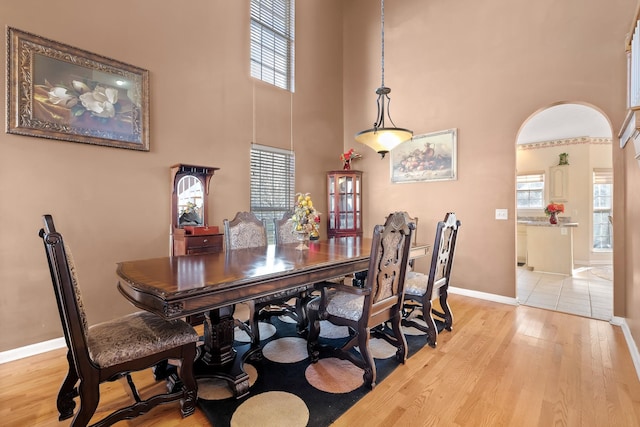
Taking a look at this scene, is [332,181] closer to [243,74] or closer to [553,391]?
[243,74]

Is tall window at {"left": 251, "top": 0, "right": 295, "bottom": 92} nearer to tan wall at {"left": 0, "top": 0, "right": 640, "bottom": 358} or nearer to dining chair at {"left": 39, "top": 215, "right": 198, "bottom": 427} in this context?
tan wall at {"left": 0, "top": 0, "right": 640, "bottom": 358}

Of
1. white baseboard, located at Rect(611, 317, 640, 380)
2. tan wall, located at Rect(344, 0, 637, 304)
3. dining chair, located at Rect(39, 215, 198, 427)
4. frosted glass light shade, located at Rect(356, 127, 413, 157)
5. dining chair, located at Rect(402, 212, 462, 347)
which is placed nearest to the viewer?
dining chair, located at Rect(39, 215, 198, 427)

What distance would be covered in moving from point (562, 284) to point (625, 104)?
2862mm

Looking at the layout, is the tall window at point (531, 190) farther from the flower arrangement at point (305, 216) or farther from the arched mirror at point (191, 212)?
the arched mirror at point (191, 212)

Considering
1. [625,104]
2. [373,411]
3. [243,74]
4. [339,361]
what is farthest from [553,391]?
[243,74]

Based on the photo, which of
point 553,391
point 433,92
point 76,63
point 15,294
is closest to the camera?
point 553,391

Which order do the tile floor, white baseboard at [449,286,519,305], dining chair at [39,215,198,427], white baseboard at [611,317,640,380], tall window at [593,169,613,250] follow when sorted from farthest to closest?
1. tall window at [593,169,613,250]
2. white baseboard at [449,286,519,305]
3. the tile floor
4. white baseboard at [611,317,640,380]
5. dining chair at [39,215,198,427]

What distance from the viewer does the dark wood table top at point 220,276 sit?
1.40 m

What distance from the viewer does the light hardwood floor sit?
1.71 m

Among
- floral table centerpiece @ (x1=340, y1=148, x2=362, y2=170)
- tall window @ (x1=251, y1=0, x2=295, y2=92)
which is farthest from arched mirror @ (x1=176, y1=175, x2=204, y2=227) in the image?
floral table centerpiece @ (x1=340, y1=148, x2=362, y2=170)

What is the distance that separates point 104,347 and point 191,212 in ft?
6.95

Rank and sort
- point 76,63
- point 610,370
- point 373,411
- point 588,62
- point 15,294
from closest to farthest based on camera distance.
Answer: point 373,411
point 610,370
point 15,294
point 76,63
point 588,62

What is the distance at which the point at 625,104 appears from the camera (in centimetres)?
308

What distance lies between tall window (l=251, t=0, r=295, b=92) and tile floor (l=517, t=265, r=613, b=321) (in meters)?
4.67
